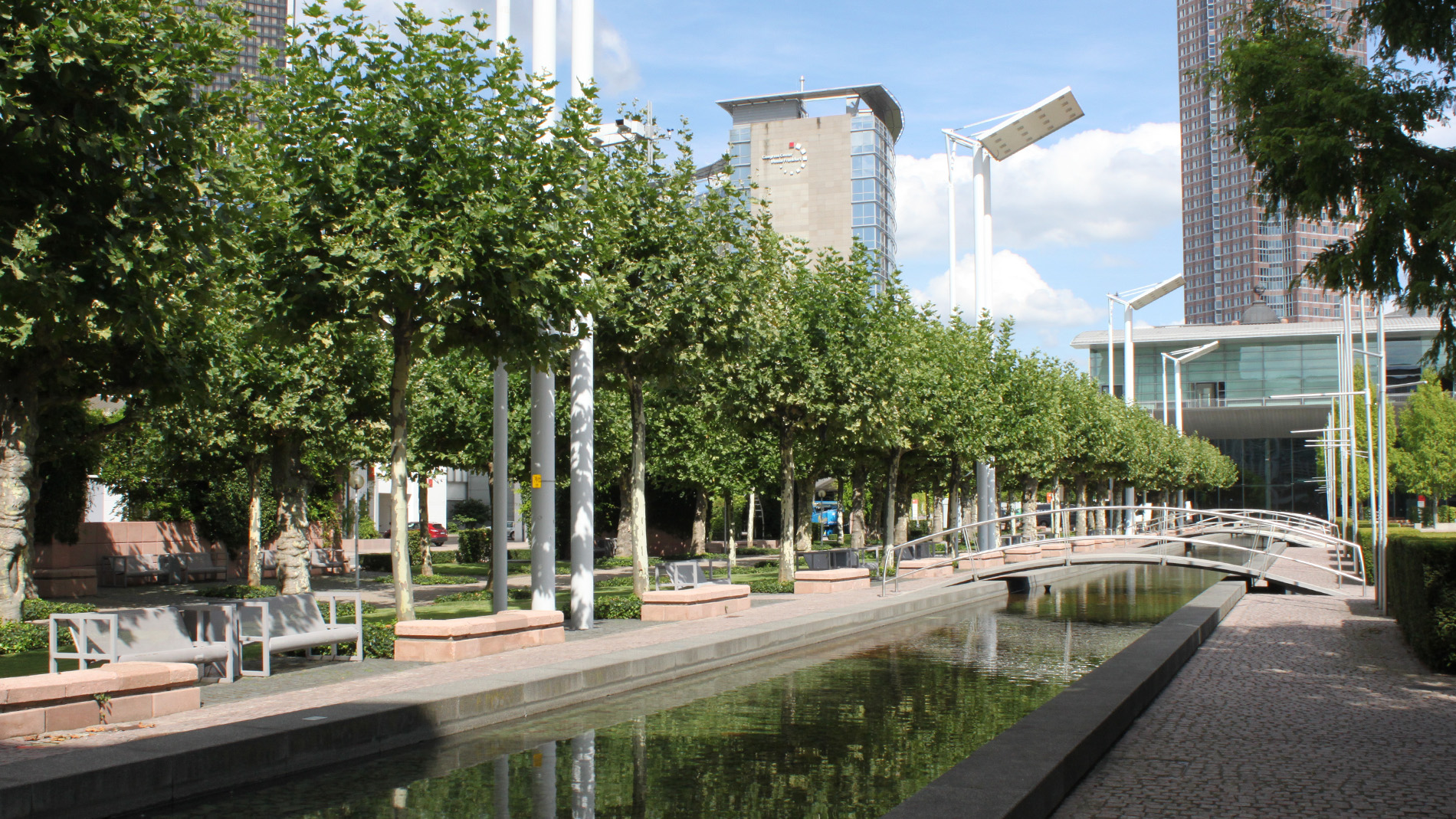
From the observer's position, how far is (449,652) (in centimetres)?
1287

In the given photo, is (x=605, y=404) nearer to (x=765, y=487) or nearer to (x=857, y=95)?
(x=765, y=487)

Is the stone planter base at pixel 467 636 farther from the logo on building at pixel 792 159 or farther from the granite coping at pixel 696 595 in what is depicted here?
the logo on building at pixel 792 159

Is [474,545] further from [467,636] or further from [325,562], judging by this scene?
[467,636]

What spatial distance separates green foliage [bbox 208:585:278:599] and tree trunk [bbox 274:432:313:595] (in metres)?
0.46

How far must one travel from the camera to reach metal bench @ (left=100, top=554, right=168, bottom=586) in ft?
96.7

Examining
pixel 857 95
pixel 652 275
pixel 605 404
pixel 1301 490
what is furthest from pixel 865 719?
pixel 857 95

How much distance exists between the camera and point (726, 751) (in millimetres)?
9250

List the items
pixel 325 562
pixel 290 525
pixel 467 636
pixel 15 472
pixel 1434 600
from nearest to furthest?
1. pixel 1434 600
2. pixel 467 636
3. pixel 15 472
4. pixel 290 525
5. pixel 325 562

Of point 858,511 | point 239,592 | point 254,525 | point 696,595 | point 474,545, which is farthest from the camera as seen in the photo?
point 474,545

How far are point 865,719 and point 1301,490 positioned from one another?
9252cm

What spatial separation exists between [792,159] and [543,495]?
347 feet

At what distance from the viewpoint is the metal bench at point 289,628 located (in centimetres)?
1152

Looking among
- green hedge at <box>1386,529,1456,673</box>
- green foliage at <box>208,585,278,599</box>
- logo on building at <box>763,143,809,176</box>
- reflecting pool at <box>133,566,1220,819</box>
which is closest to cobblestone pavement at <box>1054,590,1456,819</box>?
green hedge at <box>1386,529,1456,673</box>

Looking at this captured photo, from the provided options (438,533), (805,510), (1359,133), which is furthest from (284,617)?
(438,533)
